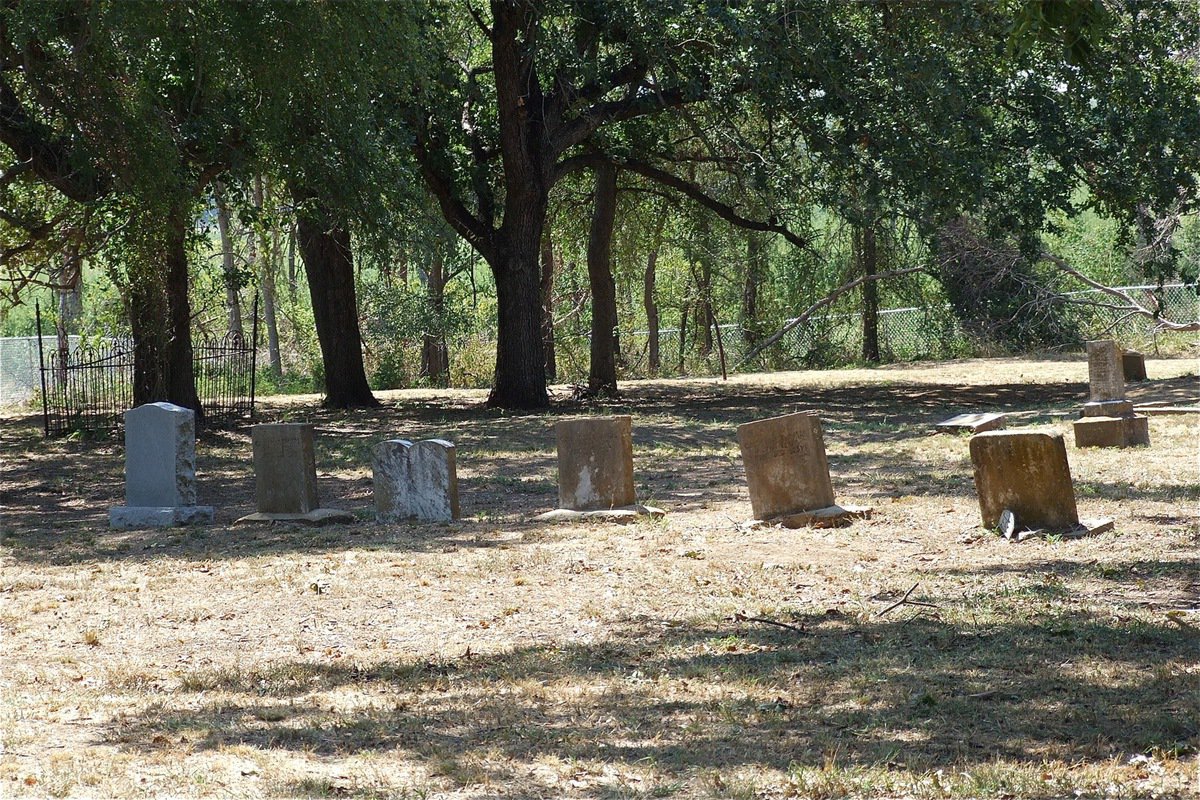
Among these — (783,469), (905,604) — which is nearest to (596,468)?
(783,469)

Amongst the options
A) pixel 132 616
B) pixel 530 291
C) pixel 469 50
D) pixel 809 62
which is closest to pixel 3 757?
pixel 132 616

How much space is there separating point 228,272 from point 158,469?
9.93 meters

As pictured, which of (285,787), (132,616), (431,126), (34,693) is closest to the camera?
(285,787)

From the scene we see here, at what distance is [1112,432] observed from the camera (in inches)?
514

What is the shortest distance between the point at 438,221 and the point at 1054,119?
30.6 feet

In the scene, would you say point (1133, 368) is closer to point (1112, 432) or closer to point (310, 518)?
point (1112, 432)

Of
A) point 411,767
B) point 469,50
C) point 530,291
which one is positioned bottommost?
point 411,767

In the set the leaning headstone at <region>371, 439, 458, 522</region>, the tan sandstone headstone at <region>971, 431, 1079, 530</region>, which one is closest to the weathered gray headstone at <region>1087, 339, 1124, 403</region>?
the tan sandstone headstone at <region>971, 431, 1079, 530</region>

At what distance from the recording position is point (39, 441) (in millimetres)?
18188

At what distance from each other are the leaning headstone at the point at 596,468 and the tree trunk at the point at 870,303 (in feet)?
74.2

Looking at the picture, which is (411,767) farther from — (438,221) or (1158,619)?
(438,221)

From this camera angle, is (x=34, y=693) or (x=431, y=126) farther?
(x=431, y=126)

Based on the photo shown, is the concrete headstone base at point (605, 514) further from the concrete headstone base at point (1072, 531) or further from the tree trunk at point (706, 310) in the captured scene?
the tree trunk at point (706, 310)

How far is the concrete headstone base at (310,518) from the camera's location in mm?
10406
